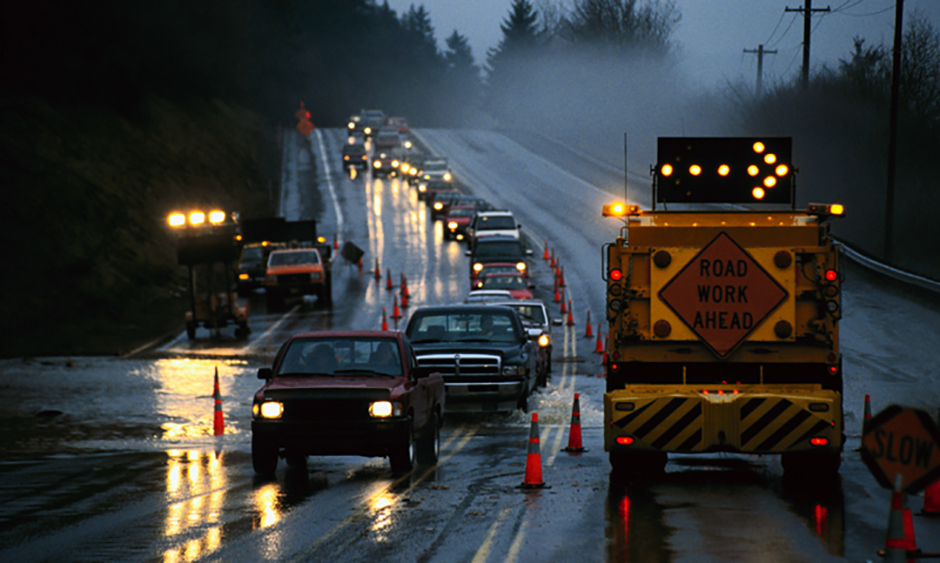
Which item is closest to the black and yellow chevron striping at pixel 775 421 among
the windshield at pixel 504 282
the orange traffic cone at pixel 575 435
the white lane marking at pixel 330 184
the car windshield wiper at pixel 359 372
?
the orange traffic cone at pixel 575 435

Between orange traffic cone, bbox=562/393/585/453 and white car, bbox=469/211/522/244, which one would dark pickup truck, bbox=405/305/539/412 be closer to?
orange traffic cone, bbox=562/393/585/453

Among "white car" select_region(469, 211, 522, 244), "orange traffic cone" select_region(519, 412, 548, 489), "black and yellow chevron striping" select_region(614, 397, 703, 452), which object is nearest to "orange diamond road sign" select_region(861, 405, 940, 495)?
"black and yellow chevron striping" select_region(614, 397, 703, 452)

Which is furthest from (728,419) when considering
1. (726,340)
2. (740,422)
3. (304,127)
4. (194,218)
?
(304,127)

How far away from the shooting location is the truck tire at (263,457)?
41.6 feet

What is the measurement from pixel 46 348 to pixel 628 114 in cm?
8861

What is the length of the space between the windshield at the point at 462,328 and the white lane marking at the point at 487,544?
861cm

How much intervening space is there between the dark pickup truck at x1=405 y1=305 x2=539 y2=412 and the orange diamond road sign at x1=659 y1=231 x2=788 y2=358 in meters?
6.72

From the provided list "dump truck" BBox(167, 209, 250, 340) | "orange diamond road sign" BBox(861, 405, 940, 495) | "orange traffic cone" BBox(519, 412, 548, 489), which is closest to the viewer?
"orange diamond road sign" BBox(861, 405, 940, 495)

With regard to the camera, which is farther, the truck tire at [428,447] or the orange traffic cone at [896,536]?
the truck tire at [428,447]

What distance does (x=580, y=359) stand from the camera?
27.0 meters

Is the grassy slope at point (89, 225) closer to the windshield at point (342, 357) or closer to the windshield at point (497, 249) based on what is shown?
the windshield at point (497, 249)

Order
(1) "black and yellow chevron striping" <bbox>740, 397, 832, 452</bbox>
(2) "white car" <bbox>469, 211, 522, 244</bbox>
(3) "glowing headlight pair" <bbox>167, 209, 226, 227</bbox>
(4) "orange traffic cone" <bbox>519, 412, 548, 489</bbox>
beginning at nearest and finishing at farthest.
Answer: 1. (1) "black and yellow chevron striping" <bbox>740, 397, 832, 452</bbox>
2. (4) "orange traffic cone" <bbox>519, 412, 548, 489</bbox>
3. (3) "glowing headlight pair" <bbox>167, 209, 226, 227</bbox>
4. (2) "white car" <bbox>469, 211, 522, 244</bbox>

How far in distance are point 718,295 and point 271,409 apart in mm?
4868

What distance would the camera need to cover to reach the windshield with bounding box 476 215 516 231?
45.8m
